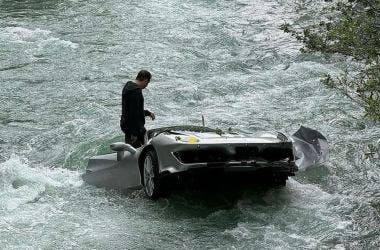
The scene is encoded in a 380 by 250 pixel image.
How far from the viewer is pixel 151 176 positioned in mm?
9203

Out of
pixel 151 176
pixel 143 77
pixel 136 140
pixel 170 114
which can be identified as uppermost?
pixel 143 77

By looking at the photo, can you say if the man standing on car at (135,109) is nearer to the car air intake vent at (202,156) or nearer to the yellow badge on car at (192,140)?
the yellow badge on car at (192,140)

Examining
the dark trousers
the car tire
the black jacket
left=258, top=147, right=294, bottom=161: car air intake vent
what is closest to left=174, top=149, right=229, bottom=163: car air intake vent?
the car tire

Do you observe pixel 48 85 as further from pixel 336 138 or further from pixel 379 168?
pixel 379 168

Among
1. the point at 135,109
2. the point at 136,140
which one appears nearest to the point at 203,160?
the point at 135,109

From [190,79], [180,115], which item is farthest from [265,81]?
[180,115]

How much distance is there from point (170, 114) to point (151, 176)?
7034 mm

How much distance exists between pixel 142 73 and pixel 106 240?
2.57 metres

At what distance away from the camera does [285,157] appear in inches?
353

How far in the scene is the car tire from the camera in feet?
29.3

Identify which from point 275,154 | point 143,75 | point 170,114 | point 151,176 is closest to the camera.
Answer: point 275,154

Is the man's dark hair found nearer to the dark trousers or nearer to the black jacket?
the black jacket

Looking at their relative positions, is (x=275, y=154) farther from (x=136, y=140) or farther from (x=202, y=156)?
(x=136, y=140)

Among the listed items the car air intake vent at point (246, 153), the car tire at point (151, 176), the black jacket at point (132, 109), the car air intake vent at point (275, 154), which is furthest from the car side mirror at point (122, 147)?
the car air intake vent at point (275, 154)
